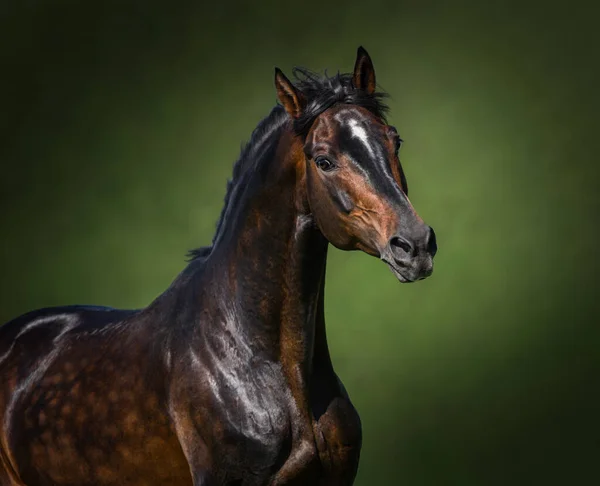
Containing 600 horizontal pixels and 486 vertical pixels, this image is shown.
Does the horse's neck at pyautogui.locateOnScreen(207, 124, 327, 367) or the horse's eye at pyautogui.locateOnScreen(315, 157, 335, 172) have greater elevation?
the horse's eye at pyautogui.locateOnScreen(315, 157, 335, 172)

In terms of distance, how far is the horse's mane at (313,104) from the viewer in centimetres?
235

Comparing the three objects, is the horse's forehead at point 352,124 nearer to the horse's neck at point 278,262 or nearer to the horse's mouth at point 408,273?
the horse's neck at point 278,262

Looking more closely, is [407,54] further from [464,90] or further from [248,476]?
[248,476]

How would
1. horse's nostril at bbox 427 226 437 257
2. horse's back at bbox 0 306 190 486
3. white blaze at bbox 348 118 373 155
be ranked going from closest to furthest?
horse's nostril at bbox 427 226 437 257 < white blaze at bbox 348 118 373 155 < horse's back at bbox 0 306 190 486

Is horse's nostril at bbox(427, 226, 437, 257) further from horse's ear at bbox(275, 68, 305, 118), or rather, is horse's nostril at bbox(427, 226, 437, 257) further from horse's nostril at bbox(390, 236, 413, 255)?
horse's ear at bbox(275, 68, 305, 118)

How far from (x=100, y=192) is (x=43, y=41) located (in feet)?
2.55

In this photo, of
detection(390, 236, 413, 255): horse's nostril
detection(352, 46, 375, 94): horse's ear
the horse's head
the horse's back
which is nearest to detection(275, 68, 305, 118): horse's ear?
the horse's head

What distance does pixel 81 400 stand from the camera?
9.05 ft

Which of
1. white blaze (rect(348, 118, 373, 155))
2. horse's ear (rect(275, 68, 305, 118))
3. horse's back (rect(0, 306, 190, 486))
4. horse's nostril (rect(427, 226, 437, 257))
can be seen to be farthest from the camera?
horse's back (rect(0, 306, 190, 486))

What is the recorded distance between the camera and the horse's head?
2156 millimetres

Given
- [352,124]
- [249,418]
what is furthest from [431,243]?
[249,418]

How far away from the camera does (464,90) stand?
4742mm

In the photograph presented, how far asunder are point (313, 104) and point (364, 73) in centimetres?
15

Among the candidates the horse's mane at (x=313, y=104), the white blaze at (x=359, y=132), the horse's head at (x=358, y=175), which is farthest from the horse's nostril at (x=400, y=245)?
the horse's mane at (x=313, y=104)
